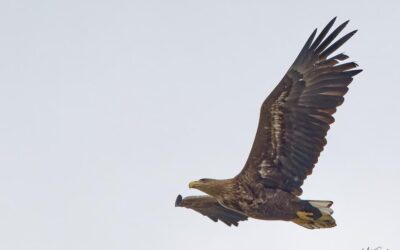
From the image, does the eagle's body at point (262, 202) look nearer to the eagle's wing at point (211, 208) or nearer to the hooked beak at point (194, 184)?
the hooked beak at point (194, 184)

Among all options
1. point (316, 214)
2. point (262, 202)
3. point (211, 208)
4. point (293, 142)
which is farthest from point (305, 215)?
point (211, 208)

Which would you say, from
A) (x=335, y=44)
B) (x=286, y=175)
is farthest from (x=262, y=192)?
(x=335, y=44)

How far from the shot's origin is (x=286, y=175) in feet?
48.2

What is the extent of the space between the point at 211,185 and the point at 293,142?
5.03 feet

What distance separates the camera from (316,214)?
46.8 ft

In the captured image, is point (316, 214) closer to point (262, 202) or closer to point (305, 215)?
point (305, 215)

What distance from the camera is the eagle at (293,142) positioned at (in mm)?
14391

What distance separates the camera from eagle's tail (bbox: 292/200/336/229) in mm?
14258

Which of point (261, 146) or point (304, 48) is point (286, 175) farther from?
point (304, 48)

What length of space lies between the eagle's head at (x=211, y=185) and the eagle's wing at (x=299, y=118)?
34 centimetres

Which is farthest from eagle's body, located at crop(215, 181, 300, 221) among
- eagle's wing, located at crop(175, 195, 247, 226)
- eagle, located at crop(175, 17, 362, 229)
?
eagle's wing, located at crop(175, 195, 247, 226)

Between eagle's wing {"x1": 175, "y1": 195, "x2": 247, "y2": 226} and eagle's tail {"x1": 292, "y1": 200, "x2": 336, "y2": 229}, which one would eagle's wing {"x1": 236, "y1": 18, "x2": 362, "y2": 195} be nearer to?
eagle's tail {"x1": 292, "y1": 200, "x2": 336, "y2": 229}

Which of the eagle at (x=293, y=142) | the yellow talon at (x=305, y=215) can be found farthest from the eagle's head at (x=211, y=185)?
the yellow talon at (x=305, y=215)

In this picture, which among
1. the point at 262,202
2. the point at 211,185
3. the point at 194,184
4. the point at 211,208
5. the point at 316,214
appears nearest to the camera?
the point at 316,214
